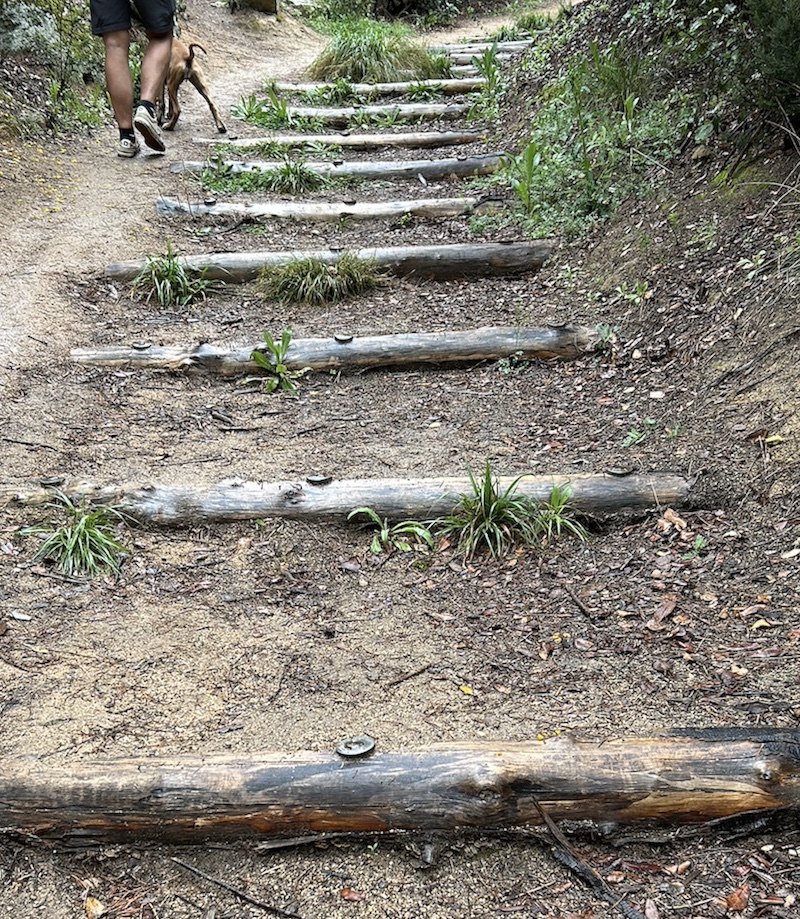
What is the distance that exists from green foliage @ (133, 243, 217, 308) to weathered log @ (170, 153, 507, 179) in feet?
6.79

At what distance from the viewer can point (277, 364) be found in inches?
176

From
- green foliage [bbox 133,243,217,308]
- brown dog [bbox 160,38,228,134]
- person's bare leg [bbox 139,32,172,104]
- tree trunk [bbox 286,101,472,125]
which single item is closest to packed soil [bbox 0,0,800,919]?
green foliage [bbox 133,243,217,308]

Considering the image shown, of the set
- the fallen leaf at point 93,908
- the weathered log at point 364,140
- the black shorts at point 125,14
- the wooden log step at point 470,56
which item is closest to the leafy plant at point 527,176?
the weathered log at point 364,140

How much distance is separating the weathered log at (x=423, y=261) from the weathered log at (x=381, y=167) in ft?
5.61

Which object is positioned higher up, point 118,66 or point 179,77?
point 118,66

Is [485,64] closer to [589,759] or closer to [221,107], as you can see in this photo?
[221,107]

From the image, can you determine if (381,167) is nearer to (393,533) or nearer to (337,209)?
(337,209)

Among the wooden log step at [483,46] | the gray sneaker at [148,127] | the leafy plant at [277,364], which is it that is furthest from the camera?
the wooden log step at [483,46]

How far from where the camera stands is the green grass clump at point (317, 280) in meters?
5.24

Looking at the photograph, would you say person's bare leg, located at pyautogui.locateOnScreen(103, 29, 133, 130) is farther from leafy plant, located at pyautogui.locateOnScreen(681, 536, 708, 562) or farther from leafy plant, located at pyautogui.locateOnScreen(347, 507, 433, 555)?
leafy plant, located at pyautogui.locateOnScreen(681, 536, 708, 562)

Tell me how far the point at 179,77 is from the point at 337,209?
106 inches

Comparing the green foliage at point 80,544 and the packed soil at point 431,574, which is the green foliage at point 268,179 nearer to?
the packed soil at point 431,574

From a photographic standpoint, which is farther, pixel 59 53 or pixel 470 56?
pixel 470 56

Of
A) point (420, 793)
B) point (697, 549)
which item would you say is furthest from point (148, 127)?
point (420, 793)
